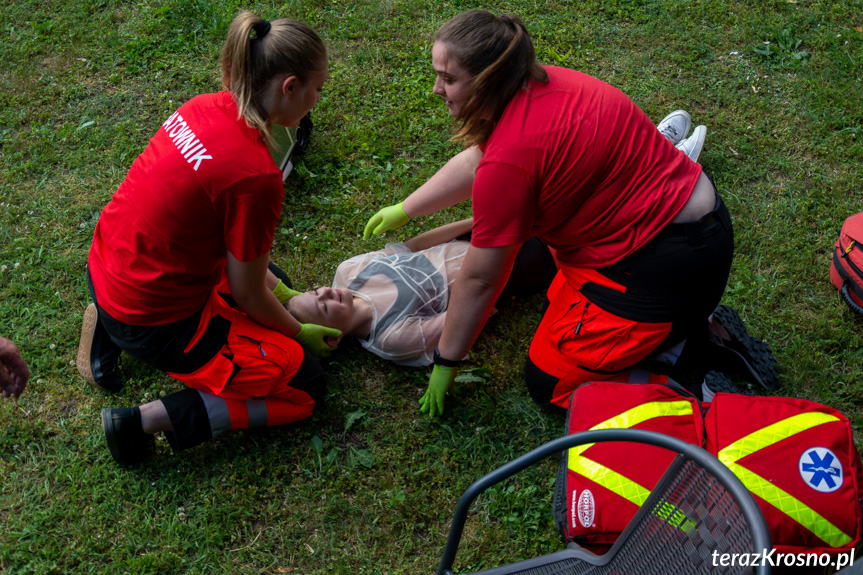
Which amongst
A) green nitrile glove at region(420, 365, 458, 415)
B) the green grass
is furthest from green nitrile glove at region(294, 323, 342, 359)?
green nitrile glove at region(420, 365, 458, 415)

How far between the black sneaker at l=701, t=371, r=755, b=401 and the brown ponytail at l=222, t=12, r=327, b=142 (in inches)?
82.0

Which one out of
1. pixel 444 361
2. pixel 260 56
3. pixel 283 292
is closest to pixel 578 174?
pixel 444 361

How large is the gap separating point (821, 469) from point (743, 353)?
2.81 feet

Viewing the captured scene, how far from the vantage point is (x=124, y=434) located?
2617mm

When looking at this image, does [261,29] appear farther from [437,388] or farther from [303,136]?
[303,136]

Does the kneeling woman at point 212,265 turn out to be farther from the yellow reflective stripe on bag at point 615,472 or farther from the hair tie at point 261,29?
the yellow reflective stripe on bag at point 615,472

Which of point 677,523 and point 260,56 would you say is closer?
point 677,523

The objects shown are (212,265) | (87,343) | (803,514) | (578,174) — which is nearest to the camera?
(803,514)

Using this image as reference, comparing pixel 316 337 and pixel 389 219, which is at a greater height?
pixel 389 219

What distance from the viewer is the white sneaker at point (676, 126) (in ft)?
13.1

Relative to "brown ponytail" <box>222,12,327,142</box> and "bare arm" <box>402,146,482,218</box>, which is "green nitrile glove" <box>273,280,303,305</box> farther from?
"brown ponytail" <box>222,12,327,142</box>

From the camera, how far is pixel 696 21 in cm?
493

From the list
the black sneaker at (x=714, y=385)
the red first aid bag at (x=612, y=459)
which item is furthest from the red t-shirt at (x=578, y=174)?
the black sneaker at (x=714, y=385)

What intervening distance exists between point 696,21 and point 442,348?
368cm
